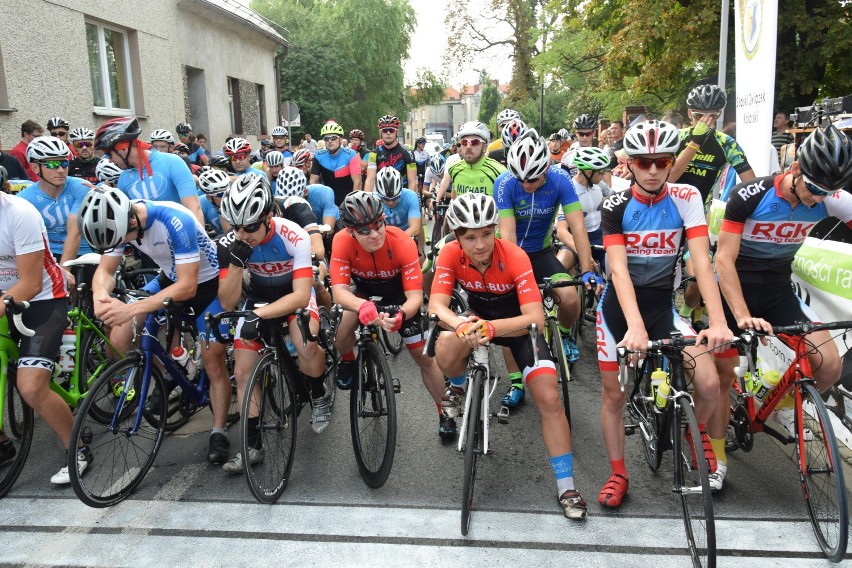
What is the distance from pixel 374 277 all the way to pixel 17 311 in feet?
7.39

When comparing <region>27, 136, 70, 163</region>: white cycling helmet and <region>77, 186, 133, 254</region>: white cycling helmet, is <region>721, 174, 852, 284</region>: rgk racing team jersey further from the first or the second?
<region>27, 136, 70, 163</region>: white cycling helmet

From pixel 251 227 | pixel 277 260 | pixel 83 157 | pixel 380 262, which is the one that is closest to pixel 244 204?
pixel 251 227

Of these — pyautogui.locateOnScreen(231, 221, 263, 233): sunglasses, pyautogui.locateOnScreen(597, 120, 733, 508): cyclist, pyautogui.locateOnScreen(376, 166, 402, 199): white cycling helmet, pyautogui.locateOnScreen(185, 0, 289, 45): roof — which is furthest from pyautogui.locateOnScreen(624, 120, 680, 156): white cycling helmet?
pyautogui.locateOnScreen(185, 0, 289, 45): roof

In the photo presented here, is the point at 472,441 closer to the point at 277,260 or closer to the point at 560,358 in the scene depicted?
the point at 560,358

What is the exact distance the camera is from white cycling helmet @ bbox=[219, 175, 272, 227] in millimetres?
4246

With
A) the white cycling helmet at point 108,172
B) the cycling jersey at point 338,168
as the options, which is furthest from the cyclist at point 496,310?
the cycling jersey at point 338,168

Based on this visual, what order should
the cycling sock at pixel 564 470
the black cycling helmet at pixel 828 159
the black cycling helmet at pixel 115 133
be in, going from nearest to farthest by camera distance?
the black cycling helmet at pixel 828 159
the cycling sock at pixel 564 470
the black cycling helmet at pixel 115 133

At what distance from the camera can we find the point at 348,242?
4824 millimetres

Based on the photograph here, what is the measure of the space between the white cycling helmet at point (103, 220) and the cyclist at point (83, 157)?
540 centimetres

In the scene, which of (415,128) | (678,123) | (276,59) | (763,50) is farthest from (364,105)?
(415,128)

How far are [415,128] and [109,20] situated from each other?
10610 centimetres

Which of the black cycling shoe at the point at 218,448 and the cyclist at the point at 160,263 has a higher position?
the cyclist at the point at 160,263

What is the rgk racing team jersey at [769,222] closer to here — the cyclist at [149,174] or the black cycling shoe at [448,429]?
the black cycling shoe at [448,429]

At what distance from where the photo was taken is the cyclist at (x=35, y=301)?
14.0 ft
